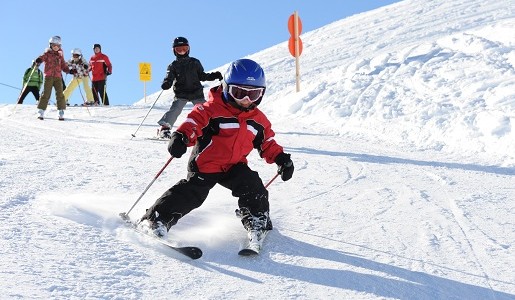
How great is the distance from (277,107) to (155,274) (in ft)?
32.2

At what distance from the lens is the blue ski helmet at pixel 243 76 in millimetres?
3662

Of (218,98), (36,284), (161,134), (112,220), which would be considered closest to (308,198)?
(218,98)

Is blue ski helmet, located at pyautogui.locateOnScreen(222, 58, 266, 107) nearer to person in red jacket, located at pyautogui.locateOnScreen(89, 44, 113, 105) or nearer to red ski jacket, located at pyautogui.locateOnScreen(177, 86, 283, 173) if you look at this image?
red ski jacket, located at pyautogui.locateOnScreen(177, 86, 283, 173)

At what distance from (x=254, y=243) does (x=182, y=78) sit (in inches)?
202

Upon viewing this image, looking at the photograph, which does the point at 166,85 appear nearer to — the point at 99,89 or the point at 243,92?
the point at 243,92

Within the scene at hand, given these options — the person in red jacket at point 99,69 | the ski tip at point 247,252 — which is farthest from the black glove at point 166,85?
the person in red jacket at point 99,69

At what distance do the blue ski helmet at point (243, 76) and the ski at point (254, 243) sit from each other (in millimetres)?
859

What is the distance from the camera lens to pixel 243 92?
3684 millimetres

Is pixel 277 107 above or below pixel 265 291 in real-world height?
above

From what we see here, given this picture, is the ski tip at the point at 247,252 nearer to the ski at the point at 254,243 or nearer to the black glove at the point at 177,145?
the ski at the point at 254,243

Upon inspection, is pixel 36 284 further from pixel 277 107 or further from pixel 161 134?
pixel 277 107

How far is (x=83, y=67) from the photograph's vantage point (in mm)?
14727

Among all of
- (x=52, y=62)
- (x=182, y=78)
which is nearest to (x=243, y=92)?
(x=182, y=78)

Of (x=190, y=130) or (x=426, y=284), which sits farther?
(x=190, y=130)
